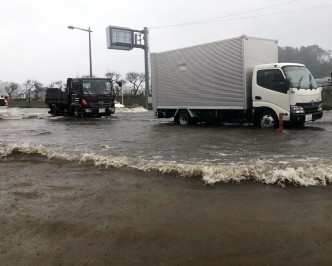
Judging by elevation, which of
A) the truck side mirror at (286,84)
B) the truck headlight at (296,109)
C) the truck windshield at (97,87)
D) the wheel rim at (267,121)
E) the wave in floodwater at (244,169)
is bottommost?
the wave in floodwater at (244,169)

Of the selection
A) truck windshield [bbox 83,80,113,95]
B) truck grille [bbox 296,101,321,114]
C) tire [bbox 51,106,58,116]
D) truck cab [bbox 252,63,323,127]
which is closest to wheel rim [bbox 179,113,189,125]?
truck cab [bbox 252,63,323,127]

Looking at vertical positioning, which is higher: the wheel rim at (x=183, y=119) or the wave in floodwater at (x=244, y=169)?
the wheel rim at (x=183, y=119)

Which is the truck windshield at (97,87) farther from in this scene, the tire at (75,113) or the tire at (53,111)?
the tire at (53,111)

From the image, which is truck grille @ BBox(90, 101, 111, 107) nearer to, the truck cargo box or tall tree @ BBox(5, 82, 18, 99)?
the truck cargo box

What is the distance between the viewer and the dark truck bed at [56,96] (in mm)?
22066

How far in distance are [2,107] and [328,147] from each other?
1812cm

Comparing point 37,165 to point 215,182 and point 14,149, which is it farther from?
point 215,182

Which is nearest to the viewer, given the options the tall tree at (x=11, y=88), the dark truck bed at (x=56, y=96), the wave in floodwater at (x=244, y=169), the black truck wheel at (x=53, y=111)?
the wave in floodwater at (x=244, y=169)

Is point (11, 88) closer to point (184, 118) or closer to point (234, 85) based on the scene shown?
point (184, 118)

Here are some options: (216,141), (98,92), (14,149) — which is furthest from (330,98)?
(14,149)

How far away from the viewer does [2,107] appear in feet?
66.7

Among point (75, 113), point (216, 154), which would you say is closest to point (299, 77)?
point (216, 154)

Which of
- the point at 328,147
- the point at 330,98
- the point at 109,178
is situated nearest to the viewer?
the point at 109,178

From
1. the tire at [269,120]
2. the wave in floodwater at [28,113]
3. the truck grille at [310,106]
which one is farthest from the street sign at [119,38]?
the truck grille at [310,106]
